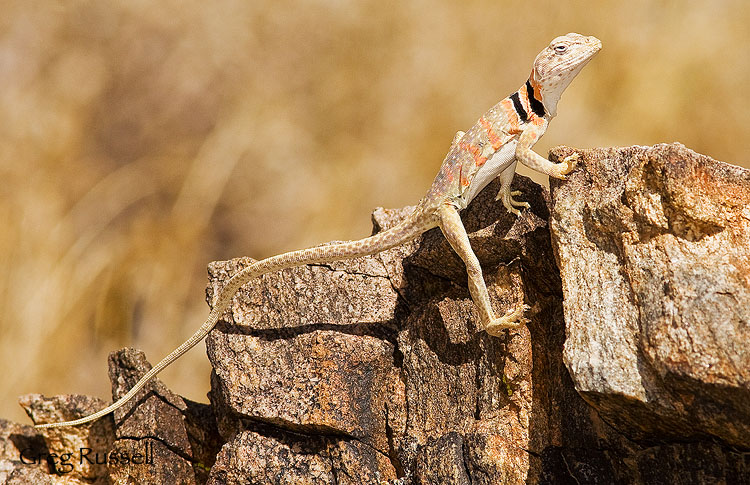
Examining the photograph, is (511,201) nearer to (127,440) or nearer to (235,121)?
(127,440)

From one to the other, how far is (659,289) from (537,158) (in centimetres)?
121

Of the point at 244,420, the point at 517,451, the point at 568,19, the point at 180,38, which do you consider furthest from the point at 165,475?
the point at 568,19

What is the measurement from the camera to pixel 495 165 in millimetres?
4633

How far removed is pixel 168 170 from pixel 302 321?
16.6ft

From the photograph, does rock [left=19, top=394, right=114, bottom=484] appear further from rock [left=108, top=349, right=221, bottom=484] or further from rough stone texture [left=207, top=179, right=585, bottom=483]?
rough stone texture [left=207, top=179, right=585, bottom=483]

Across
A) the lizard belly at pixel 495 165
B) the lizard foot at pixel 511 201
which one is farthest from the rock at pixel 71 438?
the lizard foot at pixel 511 201

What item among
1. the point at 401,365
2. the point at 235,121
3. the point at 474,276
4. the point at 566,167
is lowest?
the point at 401,365

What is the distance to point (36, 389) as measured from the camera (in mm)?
8328

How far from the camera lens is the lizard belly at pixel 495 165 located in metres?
4.62

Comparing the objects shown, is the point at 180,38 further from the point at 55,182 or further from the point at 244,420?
the point at 244,420

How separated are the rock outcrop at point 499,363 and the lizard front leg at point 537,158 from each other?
9 centimetres

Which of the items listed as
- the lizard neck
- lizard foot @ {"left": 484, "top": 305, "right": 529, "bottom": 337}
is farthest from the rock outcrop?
the lizard neck

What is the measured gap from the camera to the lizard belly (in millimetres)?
4625

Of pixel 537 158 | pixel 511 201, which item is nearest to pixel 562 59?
pixel 537 158
